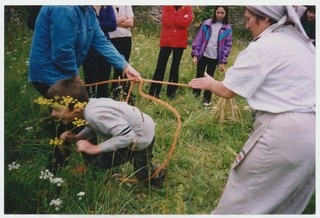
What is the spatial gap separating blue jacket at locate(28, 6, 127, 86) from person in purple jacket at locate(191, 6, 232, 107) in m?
1.90

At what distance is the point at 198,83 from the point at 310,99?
2.13 ft

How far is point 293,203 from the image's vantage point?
252 cm

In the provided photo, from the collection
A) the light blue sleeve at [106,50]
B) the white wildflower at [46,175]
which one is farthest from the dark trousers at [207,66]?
the white wildflower at [46,175]

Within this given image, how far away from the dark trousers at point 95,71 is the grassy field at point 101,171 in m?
0.41

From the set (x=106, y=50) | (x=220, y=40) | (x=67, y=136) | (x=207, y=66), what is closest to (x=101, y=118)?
(x=67, y=136)

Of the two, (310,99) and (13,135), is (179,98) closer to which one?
(13,135)

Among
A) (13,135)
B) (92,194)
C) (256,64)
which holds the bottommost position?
(92,194)

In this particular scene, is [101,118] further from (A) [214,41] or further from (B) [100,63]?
(A) [214,41]

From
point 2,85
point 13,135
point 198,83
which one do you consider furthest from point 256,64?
point 13,135

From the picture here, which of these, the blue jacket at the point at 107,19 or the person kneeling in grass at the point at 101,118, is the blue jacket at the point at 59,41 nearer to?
the person kneeling in grass at the point at 101,118

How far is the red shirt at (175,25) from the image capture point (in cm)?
436

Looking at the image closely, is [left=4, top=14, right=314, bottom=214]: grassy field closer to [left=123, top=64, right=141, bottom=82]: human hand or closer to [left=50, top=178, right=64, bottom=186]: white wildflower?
[left=50, top=178, right=64, bottom=186]: white wildflower

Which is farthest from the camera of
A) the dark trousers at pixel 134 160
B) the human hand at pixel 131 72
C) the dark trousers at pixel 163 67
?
the dark trousers at pixel 163 67

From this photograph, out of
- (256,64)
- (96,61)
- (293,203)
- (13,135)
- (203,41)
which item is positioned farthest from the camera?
(203,41)
